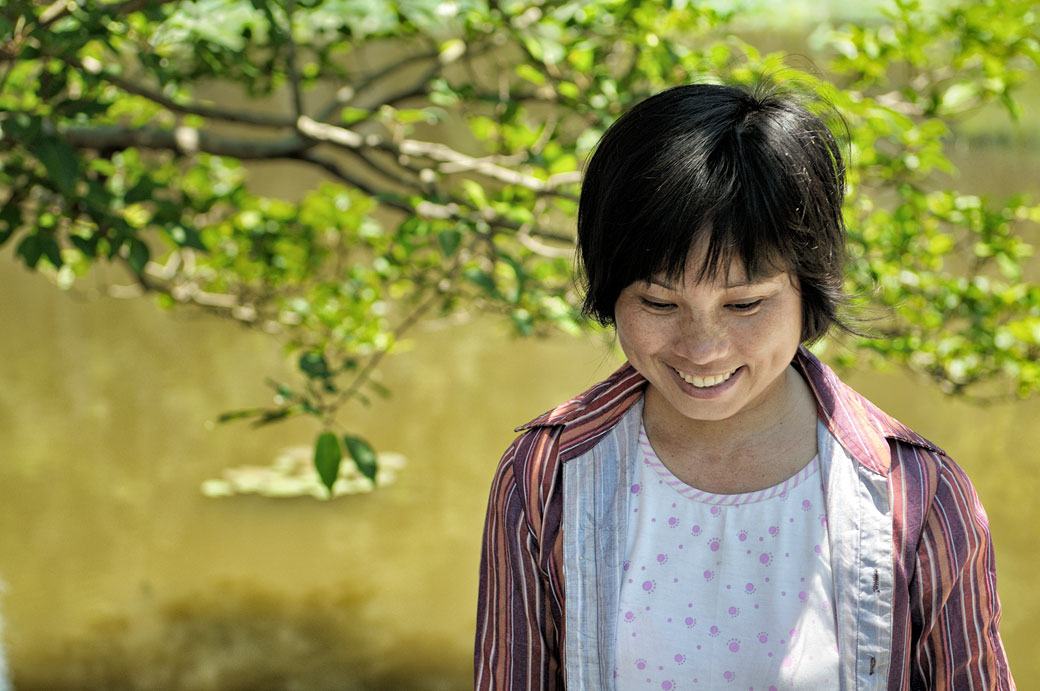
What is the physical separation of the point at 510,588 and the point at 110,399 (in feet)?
14.4

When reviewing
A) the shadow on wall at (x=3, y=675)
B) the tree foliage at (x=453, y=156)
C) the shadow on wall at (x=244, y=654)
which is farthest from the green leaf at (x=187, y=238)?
the shadow on wall at (x=3, y=675)

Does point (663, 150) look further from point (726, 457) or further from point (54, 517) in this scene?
point (54, 517)

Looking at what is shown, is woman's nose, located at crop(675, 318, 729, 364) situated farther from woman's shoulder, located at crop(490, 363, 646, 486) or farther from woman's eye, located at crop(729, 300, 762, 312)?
woman's shoulder, located at crop(490, 363, 646, 486)

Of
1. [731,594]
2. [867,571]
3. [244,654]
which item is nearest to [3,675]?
[244,654]

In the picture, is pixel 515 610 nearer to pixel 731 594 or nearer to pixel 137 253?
pixel 731 594

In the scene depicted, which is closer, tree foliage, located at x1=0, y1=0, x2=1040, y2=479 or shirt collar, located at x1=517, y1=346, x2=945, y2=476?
shirt collar, located at x1=517, y1=346, x2=945, y2=476

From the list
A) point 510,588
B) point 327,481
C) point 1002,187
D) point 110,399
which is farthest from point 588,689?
point 1002,187

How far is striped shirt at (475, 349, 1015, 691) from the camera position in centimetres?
87

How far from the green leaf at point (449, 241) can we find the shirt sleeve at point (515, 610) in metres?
0.83

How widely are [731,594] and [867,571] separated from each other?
119 mm

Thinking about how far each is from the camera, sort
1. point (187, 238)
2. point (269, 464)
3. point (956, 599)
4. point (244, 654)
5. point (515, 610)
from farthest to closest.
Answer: point (269, 464) → point (244, 654) → point (187, 238) → point (515, 610) → point (956, 599)

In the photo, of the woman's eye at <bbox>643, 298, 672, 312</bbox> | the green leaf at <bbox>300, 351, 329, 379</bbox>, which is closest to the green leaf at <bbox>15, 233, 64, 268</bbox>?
the green leaf at <bbox>300, 351, 329, 379</bbox>

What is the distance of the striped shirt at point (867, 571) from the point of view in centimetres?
87

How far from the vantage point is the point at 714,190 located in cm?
87
